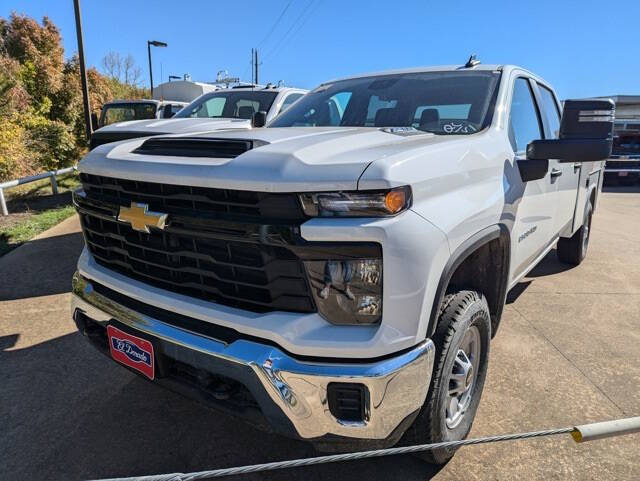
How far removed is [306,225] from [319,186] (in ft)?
0.48

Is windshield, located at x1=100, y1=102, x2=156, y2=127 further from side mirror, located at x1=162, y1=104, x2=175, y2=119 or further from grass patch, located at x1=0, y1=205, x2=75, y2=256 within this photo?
grass patch, located at x1=0, y1=205, x2=75, y2=256

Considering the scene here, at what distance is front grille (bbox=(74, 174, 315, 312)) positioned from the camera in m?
1.72

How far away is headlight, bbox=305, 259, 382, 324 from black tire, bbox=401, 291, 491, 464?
0.46m

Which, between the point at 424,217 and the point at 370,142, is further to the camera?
A: the point at 370,142

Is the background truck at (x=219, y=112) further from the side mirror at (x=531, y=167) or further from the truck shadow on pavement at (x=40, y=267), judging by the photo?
the side mirror at (x=531, y=167)

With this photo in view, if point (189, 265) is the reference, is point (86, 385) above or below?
below

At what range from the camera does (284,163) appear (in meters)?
1.74

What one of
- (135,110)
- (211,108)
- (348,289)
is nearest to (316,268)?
(348,289)

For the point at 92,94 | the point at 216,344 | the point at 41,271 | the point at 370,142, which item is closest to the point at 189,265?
the point at 216,344

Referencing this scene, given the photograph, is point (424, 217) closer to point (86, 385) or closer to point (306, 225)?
point (306, 225)

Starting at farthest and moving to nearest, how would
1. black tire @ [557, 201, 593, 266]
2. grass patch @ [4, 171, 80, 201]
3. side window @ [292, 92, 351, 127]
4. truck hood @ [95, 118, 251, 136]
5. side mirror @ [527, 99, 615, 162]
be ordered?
grass patch @ [4, 171, 80, 201] → black tire @ [557, 201, 593, 266] → truck hood @ [95, 118, 251, 136] → side window @ [292, 92, 351, 127] → side mirror @ [527, 99, 615, 162]

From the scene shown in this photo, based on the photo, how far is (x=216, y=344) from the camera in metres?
1.80

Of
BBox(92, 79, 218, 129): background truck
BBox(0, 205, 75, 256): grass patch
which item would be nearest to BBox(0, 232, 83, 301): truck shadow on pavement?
BBox(0, 205, 75, 256): grass patch

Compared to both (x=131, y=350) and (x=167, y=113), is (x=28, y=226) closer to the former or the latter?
(x=167, y=113)
